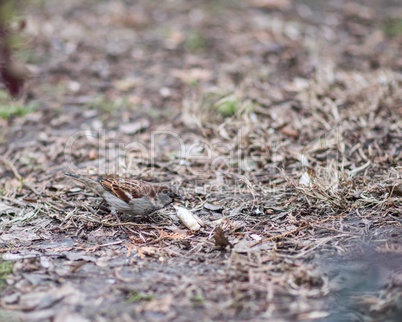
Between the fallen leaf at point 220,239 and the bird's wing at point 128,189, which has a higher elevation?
the bird's wing at point 128,189

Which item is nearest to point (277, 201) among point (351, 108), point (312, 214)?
point (312, 214)

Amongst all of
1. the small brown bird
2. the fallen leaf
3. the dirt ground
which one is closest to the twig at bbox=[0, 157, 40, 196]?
the dirt ground

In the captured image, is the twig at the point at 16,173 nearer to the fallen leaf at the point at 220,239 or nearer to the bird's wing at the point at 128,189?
the bird's wing at the point at 128,189

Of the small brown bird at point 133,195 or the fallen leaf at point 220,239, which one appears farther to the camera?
the small brown bird at point 133,195

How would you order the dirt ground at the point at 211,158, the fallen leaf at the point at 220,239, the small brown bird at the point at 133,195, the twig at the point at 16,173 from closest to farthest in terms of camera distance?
the dirt ground at the point at 211,158, the fallen leaf at the point at 220,239, the small brown bird at the point at 133,195, the twig at the point at 16,173

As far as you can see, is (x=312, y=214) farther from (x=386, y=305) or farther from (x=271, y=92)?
(x=271, y=92)

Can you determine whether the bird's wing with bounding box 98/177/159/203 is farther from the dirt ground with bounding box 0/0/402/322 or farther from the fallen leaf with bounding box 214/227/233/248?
the fallen leaf with bounding box 214/227/233/248

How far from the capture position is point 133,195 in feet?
12.3

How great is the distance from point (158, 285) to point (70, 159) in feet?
7.43

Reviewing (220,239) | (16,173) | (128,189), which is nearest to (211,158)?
(128,189)

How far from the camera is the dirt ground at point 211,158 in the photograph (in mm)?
2902

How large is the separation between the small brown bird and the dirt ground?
0.41ft

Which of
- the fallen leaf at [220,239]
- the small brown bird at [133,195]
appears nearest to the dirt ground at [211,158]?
the fallen leaf at [220,239]

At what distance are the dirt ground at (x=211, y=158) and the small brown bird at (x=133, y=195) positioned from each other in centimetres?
13
